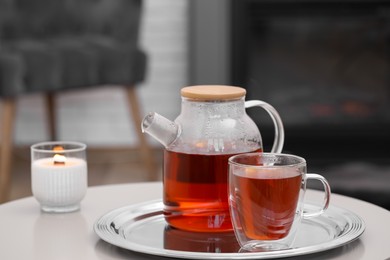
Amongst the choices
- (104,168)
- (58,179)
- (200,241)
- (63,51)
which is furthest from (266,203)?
(104,168)

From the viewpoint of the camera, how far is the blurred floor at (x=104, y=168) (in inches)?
120

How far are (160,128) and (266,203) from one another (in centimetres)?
18

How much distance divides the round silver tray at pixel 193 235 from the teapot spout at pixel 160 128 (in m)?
0.12

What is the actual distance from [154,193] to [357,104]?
1.96 meters

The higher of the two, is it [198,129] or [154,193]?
[198,129]

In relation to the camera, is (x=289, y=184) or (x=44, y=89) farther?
(x=44, y=89)

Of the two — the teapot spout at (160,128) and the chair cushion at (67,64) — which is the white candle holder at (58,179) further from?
the chair cushion at (67,64)

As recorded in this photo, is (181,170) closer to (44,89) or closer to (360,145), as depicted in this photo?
(44,89)

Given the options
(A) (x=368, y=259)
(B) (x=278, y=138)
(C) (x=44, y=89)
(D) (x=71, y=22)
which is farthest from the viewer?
(D) (x=71, y=22)

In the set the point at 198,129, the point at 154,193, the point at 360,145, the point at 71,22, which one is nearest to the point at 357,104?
the point at 360,145

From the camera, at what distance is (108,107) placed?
11.3ft

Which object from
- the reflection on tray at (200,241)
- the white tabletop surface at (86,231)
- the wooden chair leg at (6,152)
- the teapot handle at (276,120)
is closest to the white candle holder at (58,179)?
the white tabletop surface at (86,231)

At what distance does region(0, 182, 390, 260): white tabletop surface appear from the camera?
1.00 meters

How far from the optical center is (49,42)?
9.36 ft
